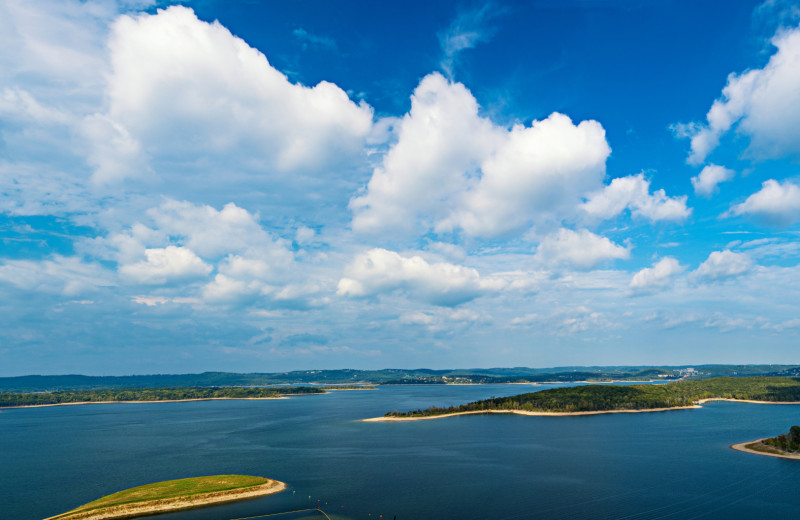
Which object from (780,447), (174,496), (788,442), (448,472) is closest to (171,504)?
(174,496)

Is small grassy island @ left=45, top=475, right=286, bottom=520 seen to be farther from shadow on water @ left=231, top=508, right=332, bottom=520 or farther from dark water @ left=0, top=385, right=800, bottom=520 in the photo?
shadow on water @ left=231, top=508, right=332, bottom=520

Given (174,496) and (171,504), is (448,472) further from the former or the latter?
(171,504)

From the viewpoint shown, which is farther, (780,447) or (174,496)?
(780,447)

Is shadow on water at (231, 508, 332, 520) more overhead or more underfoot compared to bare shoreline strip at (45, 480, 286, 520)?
more underfoot

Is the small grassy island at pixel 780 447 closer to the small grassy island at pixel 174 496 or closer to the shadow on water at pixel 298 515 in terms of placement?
the shadow on water at pixel 298 515

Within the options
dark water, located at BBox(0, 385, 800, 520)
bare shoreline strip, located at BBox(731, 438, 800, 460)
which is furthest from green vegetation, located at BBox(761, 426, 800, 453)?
dark water, located at BBox(0, 385, 800, 520)

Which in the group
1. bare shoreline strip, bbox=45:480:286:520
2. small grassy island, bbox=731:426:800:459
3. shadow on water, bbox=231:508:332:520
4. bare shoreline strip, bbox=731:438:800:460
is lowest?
bare shoreline strip, bbox=731:438:800:460

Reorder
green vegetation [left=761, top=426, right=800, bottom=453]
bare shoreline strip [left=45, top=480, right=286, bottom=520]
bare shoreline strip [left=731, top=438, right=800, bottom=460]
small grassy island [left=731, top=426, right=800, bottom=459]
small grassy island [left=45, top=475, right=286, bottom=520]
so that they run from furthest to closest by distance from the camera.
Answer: green vegetation [left=761, top=426, right=800, bottom=453] < small grassy island [left=731, top=426, right=800, bottom=459] < bare shoreline strip [left=731, top=438, right=800, bottom=460] < small grassy island [left=45, top=475, right=286, bottom=520] < bare shoreline strip [left=45, top=480, right=286, bottom=520]
